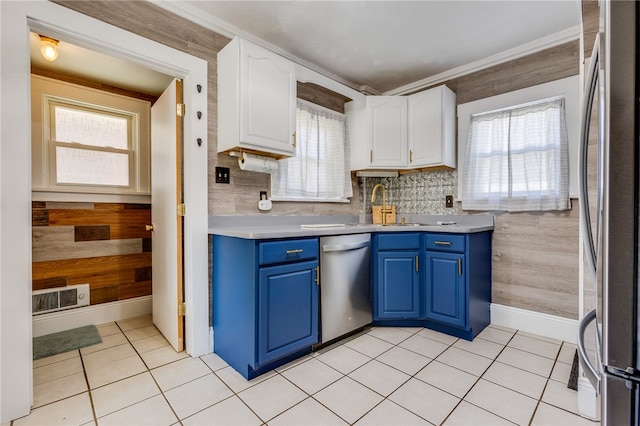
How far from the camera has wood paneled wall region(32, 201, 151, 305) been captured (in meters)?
2.52

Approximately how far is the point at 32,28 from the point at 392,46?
92.9 inches

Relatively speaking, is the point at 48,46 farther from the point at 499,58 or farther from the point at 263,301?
the point at 499,58

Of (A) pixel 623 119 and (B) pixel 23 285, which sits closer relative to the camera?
(A) pixel 623 119

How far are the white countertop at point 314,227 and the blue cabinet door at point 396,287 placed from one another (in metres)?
0.25

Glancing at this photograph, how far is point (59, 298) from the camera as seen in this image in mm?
2561

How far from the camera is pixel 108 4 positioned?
1.78 metres

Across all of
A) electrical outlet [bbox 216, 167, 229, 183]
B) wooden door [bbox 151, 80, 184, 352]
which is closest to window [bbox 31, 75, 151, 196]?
wooden door [bbox 151, 80, 184, 352]

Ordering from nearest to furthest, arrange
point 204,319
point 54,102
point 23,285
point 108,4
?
point 23,285 → point 108,4 → point 204,319 → point 54,102

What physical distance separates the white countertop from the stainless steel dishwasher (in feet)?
0.34

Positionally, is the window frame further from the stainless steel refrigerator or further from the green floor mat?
the stainless steel refrigerator

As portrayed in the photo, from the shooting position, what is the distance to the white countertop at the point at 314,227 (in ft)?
6.30

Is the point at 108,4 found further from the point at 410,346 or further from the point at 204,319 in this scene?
the point at 410,346

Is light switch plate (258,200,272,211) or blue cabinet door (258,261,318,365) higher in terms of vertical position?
light switch plate (258,200,272,211)

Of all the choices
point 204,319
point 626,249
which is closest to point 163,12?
point 204,319
